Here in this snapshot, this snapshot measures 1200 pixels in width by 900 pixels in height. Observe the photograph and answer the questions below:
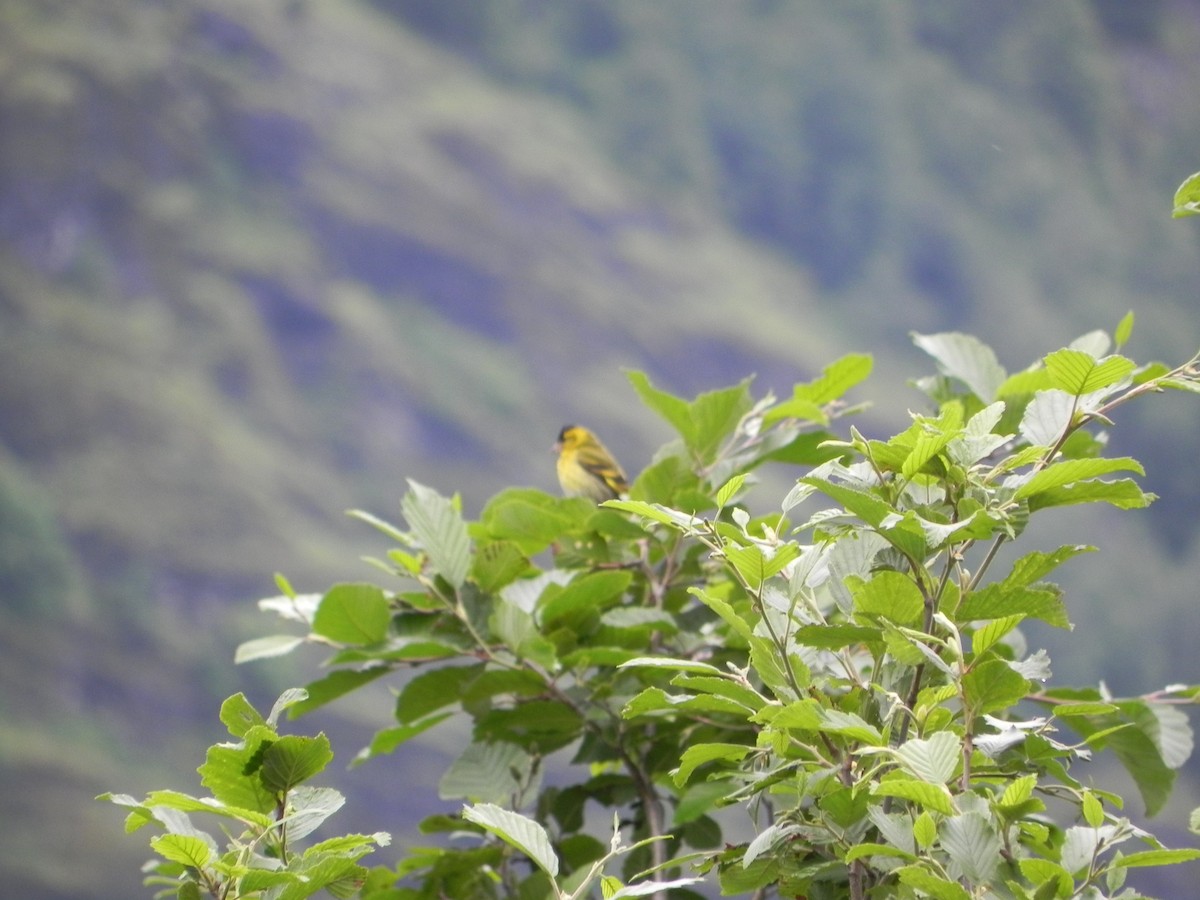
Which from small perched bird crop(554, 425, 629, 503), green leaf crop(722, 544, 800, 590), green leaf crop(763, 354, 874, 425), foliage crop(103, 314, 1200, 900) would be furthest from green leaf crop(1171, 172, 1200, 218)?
small perched bird crop(554, 425, 629, 503)

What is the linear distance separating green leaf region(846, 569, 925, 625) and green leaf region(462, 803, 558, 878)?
201mm

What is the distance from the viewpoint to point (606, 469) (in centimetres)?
270

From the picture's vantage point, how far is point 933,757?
21.3 inches

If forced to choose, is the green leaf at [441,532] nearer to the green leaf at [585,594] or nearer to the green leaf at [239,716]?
the green leaf at [585,594]

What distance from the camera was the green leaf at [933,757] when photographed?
0.54 m

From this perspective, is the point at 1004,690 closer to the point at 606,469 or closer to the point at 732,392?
the point at 732,392

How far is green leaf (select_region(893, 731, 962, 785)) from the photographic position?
1.76 ft

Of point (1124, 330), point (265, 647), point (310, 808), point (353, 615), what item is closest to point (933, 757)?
point (310, 808)

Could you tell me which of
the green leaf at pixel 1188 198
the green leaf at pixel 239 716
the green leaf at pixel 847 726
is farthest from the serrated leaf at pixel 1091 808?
the green leaf at pixel 239 716

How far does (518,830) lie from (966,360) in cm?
60

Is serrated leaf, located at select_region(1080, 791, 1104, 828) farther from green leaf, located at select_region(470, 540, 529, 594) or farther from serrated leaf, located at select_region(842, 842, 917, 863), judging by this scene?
green leaf, located at select_region(470, 540, 529, 594)

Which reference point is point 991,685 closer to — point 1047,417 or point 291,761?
point 1047,417

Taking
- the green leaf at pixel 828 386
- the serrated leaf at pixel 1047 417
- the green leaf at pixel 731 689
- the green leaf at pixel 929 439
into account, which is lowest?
the green leaf at pixel 731 689

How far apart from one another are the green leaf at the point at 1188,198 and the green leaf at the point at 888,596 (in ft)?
0.86
